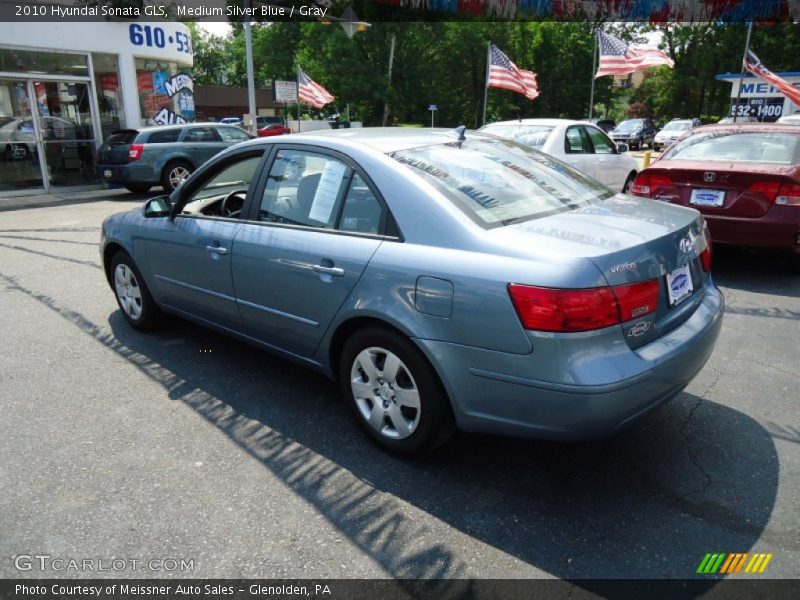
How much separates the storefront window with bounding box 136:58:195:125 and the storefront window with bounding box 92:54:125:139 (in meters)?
0.59

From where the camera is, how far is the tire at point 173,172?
13.6m

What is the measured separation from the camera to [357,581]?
236 centimetres

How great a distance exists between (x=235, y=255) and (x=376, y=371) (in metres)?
1.29

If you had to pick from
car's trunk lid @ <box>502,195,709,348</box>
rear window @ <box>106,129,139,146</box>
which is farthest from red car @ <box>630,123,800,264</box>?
rear window @ <box>106,129,139,146</box>

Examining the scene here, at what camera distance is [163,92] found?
1714 centimetres

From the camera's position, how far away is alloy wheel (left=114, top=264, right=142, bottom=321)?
16.2 ft

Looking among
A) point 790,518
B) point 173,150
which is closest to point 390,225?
point 790,518

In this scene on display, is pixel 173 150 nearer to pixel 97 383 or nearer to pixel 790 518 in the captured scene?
pixel 97 383

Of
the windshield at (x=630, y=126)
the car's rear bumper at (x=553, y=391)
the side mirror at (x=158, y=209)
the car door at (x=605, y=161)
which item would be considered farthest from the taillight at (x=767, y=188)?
the windshield at (x=630, y=126)

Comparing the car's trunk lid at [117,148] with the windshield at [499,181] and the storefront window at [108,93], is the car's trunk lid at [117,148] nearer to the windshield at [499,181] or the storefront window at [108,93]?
the storefront window at [108,93]

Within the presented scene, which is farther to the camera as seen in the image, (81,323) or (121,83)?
(121,83)

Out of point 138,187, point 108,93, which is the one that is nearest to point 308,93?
point 108,93

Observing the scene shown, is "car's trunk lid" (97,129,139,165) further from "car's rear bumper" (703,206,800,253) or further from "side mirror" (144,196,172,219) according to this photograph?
"car's rear bumper" (703,206,800,253)

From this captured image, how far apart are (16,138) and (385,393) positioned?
1462 centimetres
